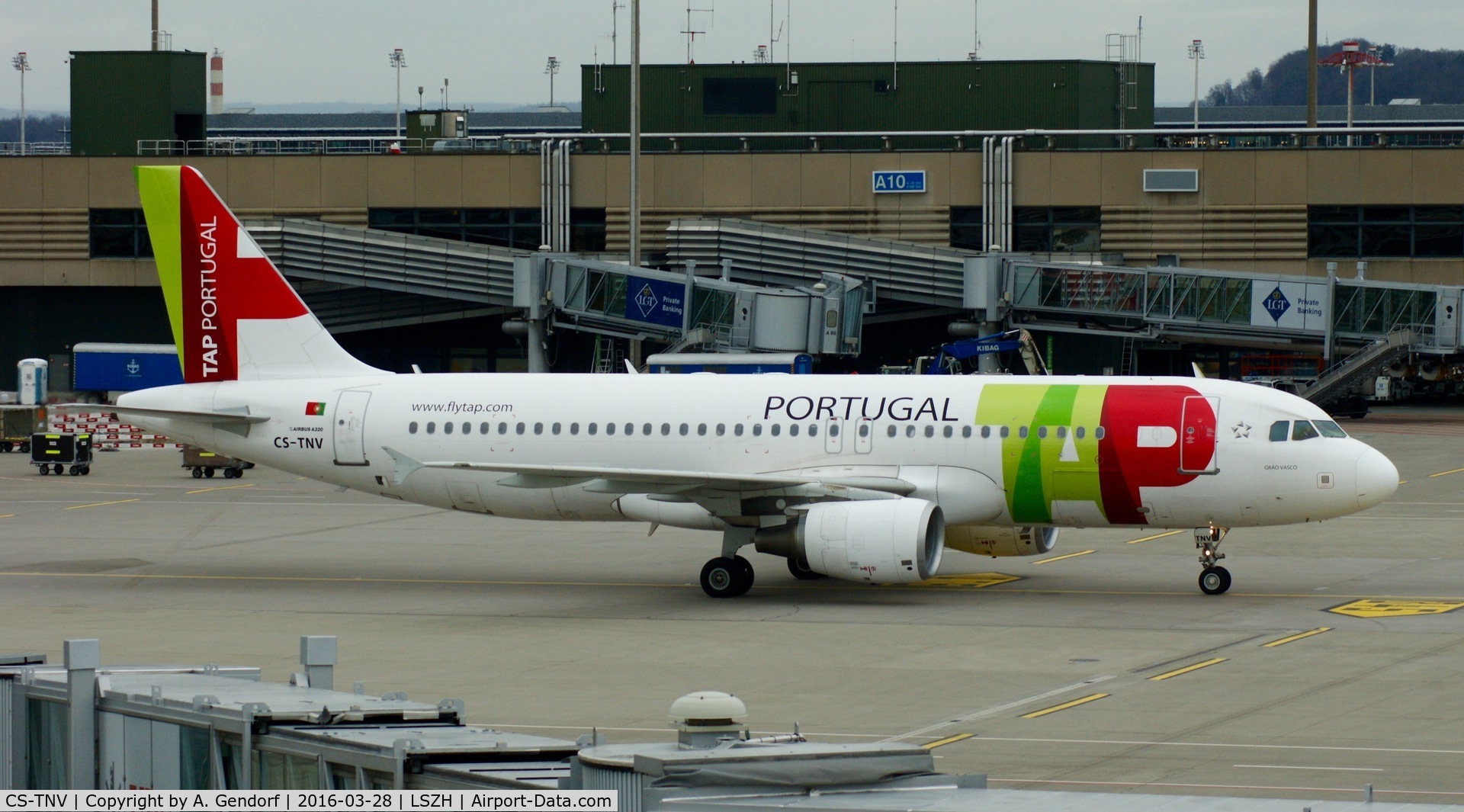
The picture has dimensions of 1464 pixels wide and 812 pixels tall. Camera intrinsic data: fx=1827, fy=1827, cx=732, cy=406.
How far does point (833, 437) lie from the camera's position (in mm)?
31891

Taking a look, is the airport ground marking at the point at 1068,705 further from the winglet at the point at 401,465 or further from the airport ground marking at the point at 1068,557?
the airport ground marking at the point at 1068,557

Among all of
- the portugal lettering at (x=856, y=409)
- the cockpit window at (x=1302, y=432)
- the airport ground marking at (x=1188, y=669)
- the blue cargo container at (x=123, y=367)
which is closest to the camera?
the airport ground marking at (x=1188, y=669)

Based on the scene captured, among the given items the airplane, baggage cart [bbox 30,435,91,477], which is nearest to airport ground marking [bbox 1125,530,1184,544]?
the airplane

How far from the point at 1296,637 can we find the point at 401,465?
15.4m

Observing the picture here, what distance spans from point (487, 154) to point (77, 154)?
18277mm

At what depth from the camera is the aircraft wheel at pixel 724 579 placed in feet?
102

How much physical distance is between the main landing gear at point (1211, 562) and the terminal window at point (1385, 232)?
153 feet

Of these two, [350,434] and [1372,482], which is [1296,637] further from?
[350,434]

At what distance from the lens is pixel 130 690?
1148 cm

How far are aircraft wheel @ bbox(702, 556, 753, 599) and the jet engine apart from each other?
161cm

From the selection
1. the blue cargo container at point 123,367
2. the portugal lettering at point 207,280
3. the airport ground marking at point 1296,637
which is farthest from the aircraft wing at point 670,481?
the blue cargo container at point 123,367

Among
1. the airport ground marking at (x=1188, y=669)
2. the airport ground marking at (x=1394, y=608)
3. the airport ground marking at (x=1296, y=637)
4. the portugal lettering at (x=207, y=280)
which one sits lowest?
the airport ground marking at (x=1188, y=669)

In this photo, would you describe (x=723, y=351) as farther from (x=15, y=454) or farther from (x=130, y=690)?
(x=130, y=690)

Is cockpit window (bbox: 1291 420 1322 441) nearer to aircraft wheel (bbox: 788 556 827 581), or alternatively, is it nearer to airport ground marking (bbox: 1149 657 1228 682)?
airport ground marking (bbox: 1149 657 1228 682)
